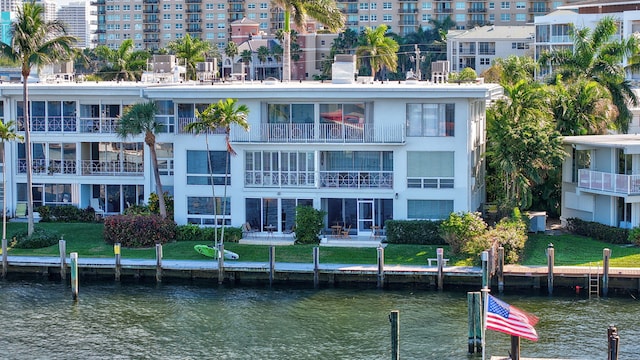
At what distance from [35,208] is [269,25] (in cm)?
13938

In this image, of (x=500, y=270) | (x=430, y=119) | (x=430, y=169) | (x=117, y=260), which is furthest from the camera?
(x=430, y=119)

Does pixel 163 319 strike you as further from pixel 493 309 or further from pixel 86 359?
pixel 493 309

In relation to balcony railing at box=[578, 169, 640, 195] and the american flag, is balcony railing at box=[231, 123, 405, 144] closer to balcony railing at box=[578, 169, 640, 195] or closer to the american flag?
balcony railing at box=[578, 169, 640, 195]

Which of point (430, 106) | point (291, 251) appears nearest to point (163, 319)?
point (291, 251)

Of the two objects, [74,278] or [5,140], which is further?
[5,140]

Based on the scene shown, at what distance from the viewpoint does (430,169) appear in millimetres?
56375

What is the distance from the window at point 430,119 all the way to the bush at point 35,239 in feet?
59.8

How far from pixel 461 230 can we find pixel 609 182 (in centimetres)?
933

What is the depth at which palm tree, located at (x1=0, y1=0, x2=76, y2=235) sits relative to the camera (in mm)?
55531

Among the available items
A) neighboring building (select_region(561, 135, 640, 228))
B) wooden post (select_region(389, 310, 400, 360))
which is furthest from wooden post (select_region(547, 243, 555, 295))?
wooden post (select_region(389, 310, 400, 360))

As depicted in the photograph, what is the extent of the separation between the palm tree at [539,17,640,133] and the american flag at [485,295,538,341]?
33654 mm

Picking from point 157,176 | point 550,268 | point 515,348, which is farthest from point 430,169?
point 515,348

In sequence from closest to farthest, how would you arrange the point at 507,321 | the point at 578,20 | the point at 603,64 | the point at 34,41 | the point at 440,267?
the point at 507,321 < the point at 440,267 < the point at 34,41 < the point at 603,64 < the point at 578,20

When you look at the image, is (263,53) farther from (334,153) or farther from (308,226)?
(308,226)
